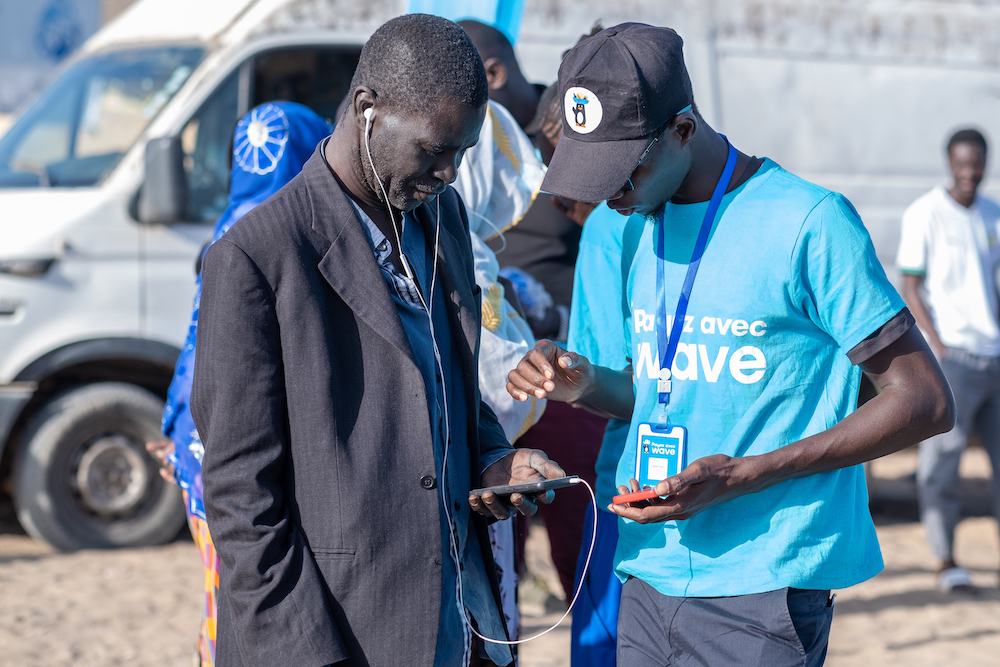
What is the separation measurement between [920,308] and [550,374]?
4031 mm

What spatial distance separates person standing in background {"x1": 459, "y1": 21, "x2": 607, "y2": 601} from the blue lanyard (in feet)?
3.54

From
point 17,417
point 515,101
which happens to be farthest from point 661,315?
point 17,417

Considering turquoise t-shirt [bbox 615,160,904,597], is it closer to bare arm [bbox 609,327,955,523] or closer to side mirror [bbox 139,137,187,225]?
bare arm [bbox 609,327,955,523]

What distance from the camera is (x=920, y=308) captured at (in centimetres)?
537

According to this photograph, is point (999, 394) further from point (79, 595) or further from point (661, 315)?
point (79, 595)

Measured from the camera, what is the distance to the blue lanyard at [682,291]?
1951mm

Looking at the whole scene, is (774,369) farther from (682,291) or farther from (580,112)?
(580,112)

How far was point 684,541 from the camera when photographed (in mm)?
1983

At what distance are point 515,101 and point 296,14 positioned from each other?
2.15m

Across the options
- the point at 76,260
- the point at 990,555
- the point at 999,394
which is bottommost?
the point at 990,555

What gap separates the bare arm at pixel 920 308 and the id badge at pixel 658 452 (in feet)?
12.4

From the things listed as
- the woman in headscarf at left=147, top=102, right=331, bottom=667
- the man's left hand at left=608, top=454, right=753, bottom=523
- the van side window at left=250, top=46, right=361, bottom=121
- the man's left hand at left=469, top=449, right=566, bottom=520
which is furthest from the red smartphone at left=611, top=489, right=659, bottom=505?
the van side window at left=250, top=46, right=361, bottom=121

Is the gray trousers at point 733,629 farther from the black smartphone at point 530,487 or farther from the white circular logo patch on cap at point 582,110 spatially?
the white circular logo patch on cap at point 582,110

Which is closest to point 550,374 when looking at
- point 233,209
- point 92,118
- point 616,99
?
point 616,99
